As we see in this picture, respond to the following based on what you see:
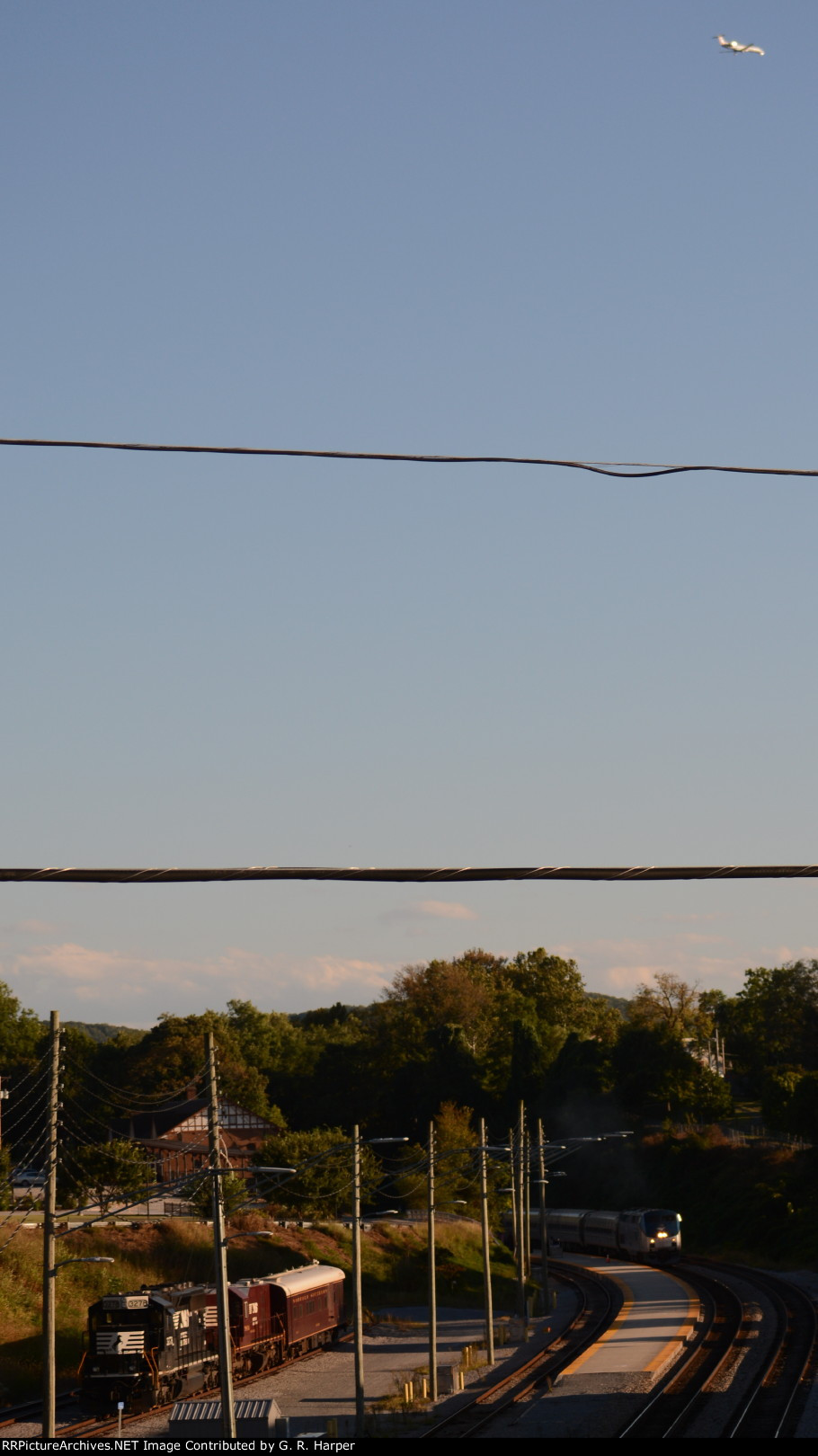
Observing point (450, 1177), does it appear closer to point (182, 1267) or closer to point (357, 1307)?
point (182, 1267)

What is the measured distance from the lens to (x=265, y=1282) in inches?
2069

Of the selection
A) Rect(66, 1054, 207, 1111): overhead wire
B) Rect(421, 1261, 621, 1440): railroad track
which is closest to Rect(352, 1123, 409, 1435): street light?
Rect(421, 1261, 621, 1440): railroad track

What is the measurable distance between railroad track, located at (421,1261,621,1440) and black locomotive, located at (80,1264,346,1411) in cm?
884

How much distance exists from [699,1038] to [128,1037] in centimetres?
7208

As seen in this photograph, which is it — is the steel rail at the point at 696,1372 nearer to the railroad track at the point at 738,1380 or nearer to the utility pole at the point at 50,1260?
the railroad track at the point at 738,1380

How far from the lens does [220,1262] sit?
3156 cm

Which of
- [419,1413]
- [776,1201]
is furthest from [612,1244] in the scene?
[419,1413]

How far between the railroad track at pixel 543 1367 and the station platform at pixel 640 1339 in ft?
2.02

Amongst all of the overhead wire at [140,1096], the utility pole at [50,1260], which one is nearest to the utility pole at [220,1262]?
the utility pole at [50,1260]

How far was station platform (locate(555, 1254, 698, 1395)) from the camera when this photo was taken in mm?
47094

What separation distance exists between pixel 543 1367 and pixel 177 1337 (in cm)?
1432

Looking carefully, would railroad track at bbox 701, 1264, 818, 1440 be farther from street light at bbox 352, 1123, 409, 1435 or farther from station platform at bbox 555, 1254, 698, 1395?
street light at bbox 352, 1123, 409, 1435

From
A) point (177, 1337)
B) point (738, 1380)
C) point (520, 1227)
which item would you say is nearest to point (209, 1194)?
point (520, 1227)

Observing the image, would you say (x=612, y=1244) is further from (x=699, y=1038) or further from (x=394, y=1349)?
(x=699, y=1038)
